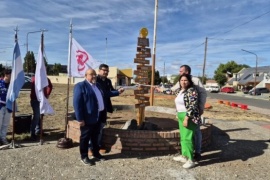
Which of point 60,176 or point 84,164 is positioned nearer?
point 60,176

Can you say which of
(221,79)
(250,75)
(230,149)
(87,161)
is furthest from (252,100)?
(221,79)

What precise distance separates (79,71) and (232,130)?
5464mm

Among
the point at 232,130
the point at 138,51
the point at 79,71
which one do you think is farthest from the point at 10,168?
the point at 232,130

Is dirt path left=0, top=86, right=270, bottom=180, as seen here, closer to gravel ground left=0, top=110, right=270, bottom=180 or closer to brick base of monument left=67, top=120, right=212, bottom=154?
gravel ground left=0, top=110, right=270, bottom=180

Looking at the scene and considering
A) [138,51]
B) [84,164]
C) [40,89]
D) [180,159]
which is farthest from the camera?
[138,51]

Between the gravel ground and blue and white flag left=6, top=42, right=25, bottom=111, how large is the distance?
995mm

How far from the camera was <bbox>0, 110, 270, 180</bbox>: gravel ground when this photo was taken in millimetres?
4656

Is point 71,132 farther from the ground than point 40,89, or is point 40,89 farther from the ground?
point 40,89

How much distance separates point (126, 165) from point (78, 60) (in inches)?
91.7

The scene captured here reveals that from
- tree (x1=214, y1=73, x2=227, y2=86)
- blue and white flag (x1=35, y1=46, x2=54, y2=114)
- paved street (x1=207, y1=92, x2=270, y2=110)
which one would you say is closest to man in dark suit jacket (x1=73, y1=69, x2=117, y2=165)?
blue and white flag (x1=35, y1=46, x2=54, y2=114)

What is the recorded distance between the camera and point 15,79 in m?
5.89

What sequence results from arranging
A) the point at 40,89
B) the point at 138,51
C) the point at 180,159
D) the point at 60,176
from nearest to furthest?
the point at 60,176, the point at 180,159, the point at 40,89, the point at 138,51

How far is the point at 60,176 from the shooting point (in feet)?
14.8

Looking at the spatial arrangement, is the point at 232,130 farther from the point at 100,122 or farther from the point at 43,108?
the point at 43,108
